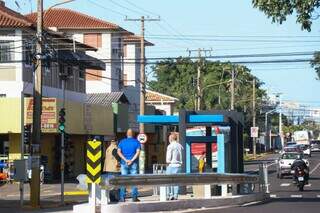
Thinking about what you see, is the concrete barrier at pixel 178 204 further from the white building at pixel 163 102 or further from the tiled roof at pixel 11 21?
the white building at pixel 163 102

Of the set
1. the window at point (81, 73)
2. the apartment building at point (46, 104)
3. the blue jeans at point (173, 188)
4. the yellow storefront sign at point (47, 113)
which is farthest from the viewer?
the window at point (81, 73)

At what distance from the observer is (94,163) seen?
57.5 feet

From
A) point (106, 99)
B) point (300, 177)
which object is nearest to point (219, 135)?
point (300, 177)

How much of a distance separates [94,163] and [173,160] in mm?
3673

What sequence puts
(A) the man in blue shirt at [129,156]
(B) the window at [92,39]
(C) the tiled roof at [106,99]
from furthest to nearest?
(B) the window at [92,39] < (C) the tiled roof at [106,99] < (A) the man in blue shirt at [129,156]

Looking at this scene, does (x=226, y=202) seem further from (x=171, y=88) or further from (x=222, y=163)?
(x=171, y=88)

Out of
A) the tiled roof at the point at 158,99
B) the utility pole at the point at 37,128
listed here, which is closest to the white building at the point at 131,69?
the tiled roof at the point at 158,99

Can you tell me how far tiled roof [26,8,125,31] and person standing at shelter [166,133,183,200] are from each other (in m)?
50.0

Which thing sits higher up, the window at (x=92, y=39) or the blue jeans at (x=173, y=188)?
the window at (x=92, y=39)

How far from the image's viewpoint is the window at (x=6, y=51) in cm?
4634

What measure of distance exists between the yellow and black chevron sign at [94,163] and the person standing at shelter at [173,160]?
3296 mm

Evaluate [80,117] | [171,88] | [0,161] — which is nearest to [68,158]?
[80,117]

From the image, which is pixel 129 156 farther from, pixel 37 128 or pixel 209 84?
pixel 209 84

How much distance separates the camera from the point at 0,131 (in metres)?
41.3
